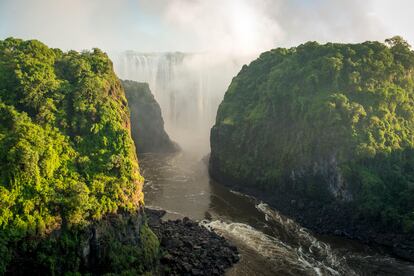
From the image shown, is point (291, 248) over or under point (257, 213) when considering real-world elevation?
under

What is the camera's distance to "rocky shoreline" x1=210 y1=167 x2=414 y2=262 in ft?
162

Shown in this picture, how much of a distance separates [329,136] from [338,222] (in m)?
14.3

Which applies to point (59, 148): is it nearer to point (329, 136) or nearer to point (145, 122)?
point (329, 136)

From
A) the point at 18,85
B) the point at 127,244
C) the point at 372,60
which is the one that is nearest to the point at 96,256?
the point at 127,244

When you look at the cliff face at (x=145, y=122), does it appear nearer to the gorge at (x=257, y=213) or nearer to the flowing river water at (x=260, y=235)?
the gorge at (x=257, y=213)

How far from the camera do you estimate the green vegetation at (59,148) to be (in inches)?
1305

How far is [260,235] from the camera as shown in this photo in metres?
52.4

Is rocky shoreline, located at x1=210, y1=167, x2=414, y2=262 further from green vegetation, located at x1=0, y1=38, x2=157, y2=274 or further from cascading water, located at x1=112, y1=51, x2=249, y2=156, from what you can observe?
cascading water, located at x1=112, y1=51, x2=249, y2=156

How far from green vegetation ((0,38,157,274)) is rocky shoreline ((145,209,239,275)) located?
11.1 feet

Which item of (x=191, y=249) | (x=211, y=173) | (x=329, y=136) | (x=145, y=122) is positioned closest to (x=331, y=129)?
(x=329, y=136)

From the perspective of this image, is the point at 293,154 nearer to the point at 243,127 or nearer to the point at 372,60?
the point at 243,127

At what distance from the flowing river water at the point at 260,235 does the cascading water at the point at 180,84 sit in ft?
152

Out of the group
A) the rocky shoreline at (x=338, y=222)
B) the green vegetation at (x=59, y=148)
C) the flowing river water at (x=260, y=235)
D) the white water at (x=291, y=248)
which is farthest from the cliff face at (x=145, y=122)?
the white water at (x=291, y=248)

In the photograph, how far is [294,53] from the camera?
81188mm
